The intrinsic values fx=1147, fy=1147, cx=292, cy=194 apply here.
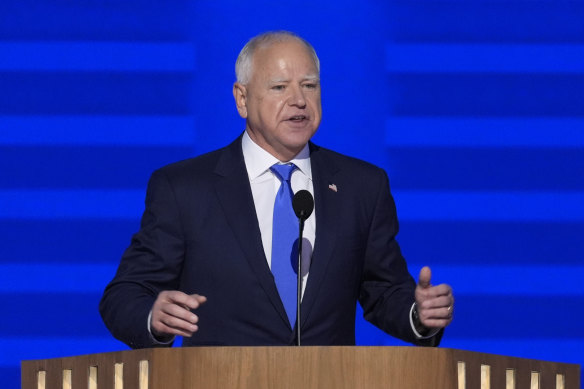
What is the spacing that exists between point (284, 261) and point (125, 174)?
1012 millimetres

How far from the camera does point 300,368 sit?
6.57 feet

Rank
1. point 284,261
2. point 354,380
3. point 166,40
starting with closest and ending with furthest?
point 354,380 → point 284,261 → point 166,40

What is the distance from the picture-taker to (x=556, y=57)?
3545mm

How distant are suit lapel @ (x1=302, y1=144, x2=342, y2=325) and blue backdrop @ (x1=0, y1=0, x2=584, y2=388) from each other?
676mm

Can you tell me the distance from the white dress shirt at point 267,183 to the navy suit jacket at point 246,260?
0.02 metres

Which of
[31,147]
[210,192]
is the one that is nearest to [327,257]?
[210,192]

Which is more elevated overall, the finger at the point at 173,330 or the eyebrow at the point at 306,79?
the eyebrow at the point at 306,79

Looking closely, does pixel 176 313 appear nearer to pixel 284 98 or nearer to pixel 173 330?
pixel 173 330

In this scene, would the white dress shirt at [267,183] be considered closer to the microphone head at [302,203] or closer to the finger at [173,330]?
the microphone head at [302,203]

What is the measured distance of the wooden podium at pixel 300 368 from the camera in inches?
78.8

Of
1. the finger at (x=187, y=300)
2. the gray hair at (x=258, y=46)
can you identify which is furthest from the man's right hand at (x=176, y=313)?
the gray hair at (x=258, y=46)

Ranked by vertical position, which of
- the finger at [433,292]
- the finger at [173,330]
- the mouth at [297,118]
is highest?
the mouth at [297,118]

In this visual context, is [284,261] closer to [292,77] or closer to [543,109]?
[292,77]

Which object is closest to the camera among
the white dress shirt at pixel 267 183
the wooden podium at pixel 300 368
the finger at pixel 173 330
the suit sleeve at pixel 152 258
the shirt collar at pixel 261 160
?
the wooden podium at pixel 300 368
